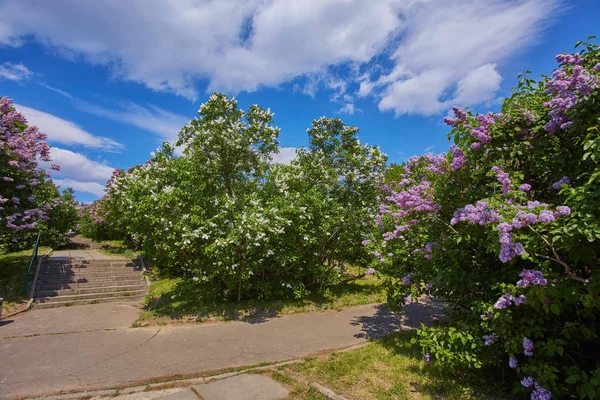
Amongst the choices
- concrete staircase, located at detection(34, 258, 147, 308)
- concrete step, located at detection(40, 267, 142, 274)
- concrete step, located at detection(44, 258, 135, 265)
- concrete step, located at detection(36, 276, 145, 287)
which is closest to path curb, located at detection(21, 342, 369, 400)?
concrete staircase, located at detection(34, 258, 147, 308)

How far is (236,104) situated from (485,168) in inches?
416

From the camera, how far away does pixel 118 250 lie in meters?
18.4

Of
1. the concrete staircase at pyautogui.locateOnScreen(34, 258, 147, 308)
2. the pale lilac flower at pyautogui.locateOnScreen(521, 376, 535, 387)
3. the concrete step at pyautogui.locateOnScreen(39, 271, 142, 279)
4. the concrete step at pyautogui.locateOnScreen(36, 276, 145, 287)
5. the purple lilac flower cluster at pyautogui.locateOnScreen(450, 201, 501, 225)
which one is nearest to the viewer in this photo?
the purple lilac flower cluster at pyautogui.locateOnScreen(450, 201, 501, 225)

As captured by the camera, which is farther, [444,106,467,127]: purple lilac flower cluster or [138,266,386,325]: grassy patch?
[138,266,386,325]: grassy patch

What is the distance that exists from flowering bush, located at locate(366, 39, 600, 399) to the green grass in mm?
11610

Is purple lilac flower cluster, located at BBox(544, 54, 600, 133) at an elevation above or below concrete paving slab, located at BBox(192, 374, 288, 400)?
above

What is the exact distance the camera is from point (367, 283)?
12.8 m

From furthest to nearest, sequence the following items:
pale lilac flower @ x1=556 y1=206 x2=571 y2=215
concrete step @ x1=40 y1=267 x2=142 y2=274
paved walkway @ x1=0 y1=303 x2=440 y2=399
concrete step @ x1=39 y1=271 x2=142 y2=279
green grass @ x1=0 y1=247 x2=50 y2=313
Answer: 1. concrete step @ x1=40 y1=267 x2=142 y2=274
2. concrete step @ x1=39 y1=271 x2=142 y2=279
3. green grass @ x1=0 y1=247 x2=50 y2=313
4. paved walkway @ x1=0 y1=303 x2=440 y2=399
5. pale lilac flower @ x1=556 y1=206 x2=571 y2=215

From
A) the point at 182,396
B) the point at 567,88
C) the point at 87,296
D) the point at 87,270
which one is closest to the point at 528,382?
the point at 567,88

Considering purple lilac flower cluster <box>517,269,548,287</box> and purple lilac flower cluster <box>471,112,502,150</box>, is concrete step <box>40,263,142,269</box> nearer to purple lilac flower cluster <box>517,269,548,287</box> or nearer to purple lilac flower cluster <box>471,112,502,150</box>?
purple lilac flower cluster <box>471,112,502,150</box>

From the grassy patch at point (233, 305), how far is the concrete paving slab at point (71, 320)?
55 centimetres

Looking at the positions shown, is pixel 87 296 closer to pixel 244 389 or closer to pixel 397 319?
pixel 244 389

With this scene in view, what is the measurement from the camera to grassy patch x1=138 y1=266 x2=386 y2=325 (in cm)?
843

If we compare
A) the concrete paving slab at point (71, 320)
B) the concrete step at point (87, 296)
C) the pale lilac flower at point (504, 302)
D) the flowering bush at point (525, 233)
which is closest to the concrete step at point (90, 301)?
the concrete step at point (87, 296)
